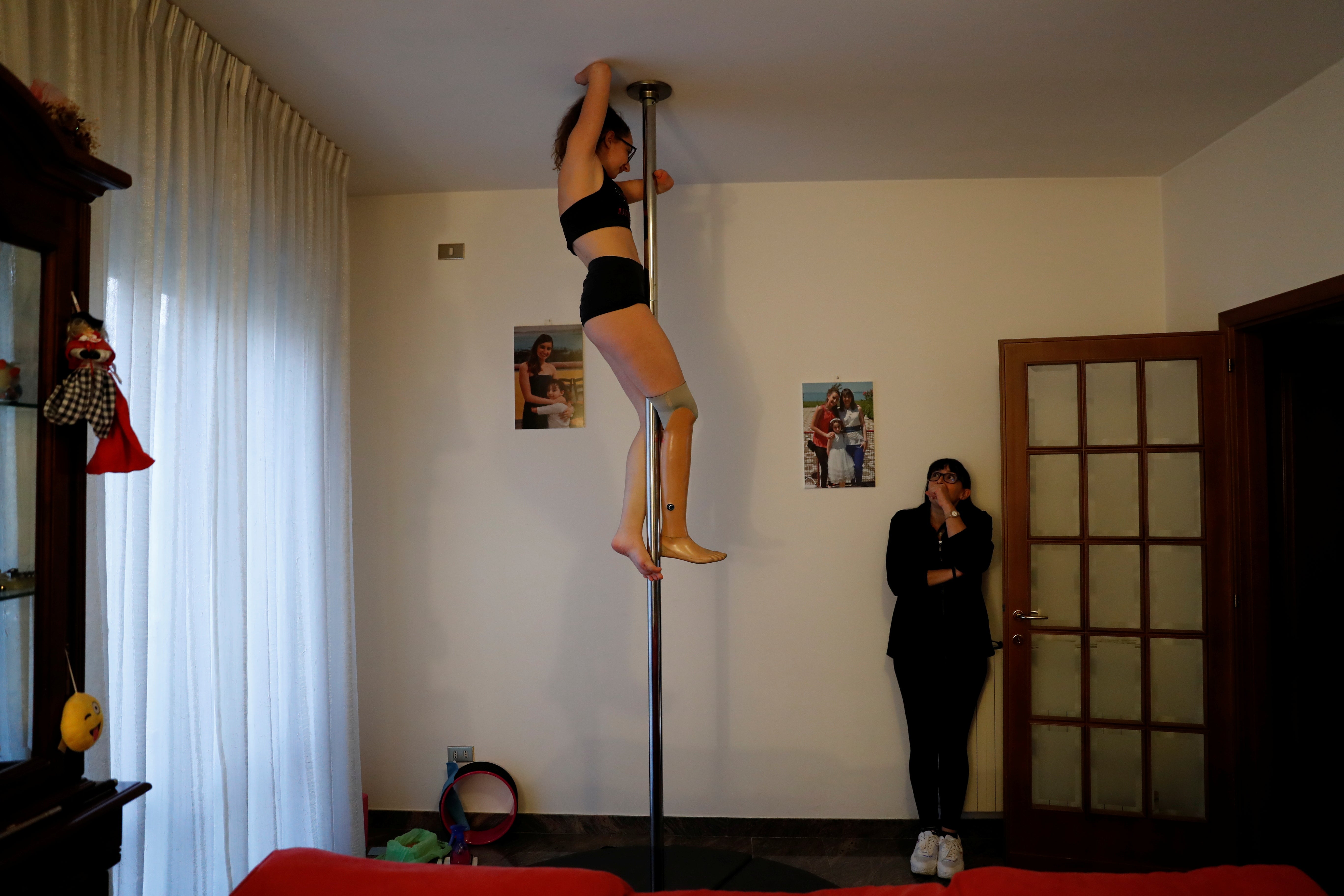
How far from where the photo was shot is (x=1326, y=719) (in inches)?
114

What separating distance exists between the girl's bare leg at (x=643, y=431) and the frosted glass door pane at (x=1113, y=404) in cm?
170

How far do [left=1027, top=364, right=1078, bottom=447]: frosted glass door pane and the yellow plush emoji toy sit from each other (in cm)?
295

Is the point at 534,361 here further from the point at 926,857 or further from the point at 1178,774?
the point at 1178,774

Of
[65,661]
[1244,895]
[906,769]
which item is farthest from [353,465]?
[1244,895]

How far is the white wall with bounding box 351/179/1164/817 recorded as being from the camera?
325cm

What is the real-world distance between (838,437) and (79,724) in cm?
266

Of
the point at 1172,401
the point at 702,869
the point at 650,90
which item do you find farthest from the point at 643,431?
the point at 1172,401

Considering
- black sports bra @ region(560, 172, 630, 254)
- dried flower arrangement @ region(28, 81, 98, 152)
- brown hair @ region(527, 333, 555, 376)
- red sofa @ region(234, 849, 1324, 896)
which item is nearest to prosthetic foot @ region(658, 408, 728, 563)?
black sports bra @ region(560, 172, 630, 254)

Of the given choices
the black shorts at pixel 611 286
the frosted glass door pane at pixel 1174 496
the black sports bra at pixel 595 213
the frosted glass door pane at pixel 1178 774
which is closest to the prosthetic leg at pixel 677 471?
the black shorts at pixel 611 286

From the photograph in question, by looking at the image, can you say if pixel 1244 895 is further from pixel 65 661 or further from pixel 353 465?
pixel 353 465

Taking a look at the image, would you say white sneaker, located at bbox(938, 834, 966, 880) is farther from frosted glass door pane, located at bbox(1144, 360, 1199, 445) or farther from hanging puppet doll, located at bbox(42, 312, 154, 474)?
hanging puppet doll, located at bbox(42, 312, 154, 474)

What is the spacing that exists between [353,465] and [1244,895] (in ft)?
10.5

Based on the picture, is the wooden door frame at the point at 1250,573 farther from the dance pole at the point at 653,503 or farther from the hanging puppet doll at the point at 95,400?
the hanging puppet doll at the point at 95,400

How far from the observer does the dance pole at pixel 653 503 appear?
91.4 inches
